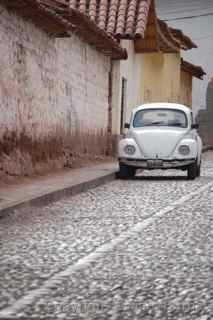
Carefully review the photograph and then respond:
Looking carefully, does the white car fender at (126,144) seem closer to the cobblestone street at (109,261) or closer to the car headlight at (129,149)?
the car headlight at (129,149)

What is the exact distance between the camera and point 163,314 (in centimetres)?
525

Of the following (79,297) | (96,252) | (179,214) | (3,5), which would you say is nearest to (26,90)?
(3,5)

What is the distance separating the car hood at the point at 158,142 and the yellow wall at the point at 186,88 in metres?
27.2

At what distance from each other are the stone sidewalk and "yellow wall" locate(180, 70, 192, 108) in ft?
90.6

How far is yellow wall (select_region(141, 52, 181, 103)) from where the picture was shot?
3391cm

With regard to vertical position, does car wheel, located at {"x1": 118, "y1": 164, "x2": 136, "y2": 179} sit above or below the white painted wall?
below

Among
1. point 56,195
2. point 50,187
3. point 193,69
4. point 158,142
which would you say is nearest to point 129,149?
point 158,142

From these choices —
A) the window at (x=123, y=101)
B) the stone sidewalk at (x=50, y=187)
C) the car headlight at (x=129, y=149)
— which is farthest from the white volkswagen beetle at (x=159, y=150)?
the window at (x=123, y=101)

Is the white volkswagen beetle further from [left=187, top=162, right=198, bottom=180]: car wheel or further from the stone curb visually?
the stone curb

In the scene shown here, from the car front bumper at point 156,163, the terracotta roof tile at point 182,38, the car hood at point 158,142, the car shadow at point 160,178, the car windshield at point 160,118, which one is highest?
the terracotta roof tile at point 182,38

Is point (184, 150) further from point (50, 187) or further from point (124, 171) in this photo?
point (50, 187)

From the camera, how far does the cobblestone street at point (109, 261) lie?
545 centimetres

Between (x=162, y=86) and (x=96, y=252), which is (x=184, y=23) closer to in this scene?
(x=162, y=86)

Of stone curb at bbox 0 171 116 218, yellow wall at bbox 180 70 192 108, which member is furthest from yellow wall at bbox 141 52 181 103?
stone curb at bbox 0 171 116 218
